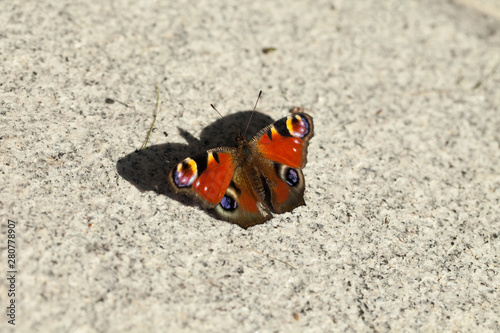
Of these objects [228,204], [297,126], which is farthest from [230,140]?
[228,204]

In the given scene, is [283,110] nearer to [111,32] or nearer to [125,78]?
→ [125,78]

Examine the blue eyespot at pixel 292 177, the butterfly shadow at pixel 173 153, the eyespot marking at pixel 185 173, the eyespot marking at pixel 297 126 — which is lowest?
the butterfly shadow at pixel 173 153

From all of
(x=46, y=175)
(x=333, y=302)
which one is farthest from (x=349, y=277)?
(x=46, y=175)

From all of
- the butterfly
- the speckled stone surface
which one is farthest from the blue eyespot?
the speckled stone surface

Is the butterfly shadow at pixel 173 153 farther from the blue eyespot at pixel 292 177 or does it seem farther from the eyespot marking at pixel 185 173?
the blue eyespot at pixel 292 177

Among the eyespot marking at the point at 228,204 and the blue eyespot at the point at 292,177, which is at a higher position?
the blue eyespot at the point at 292,177

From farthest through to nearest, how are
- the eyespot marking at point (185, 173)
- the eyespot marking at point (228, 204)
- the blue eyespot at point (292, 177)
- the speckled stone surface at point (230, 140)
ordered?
the blue eyespot at point (292, 177)
the eyespot marking at point (228, 204)
the eyespot marking at point (185, 173)
the speckled stone surface at point (230, 140)

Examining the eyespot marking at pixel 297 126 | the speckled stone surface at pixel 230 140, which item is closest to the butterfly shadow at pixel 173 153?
the speckled stone surface at pixel 230 140

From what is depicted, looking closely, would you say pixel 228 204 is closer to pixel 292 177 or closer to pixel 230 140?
pixel 292 177
